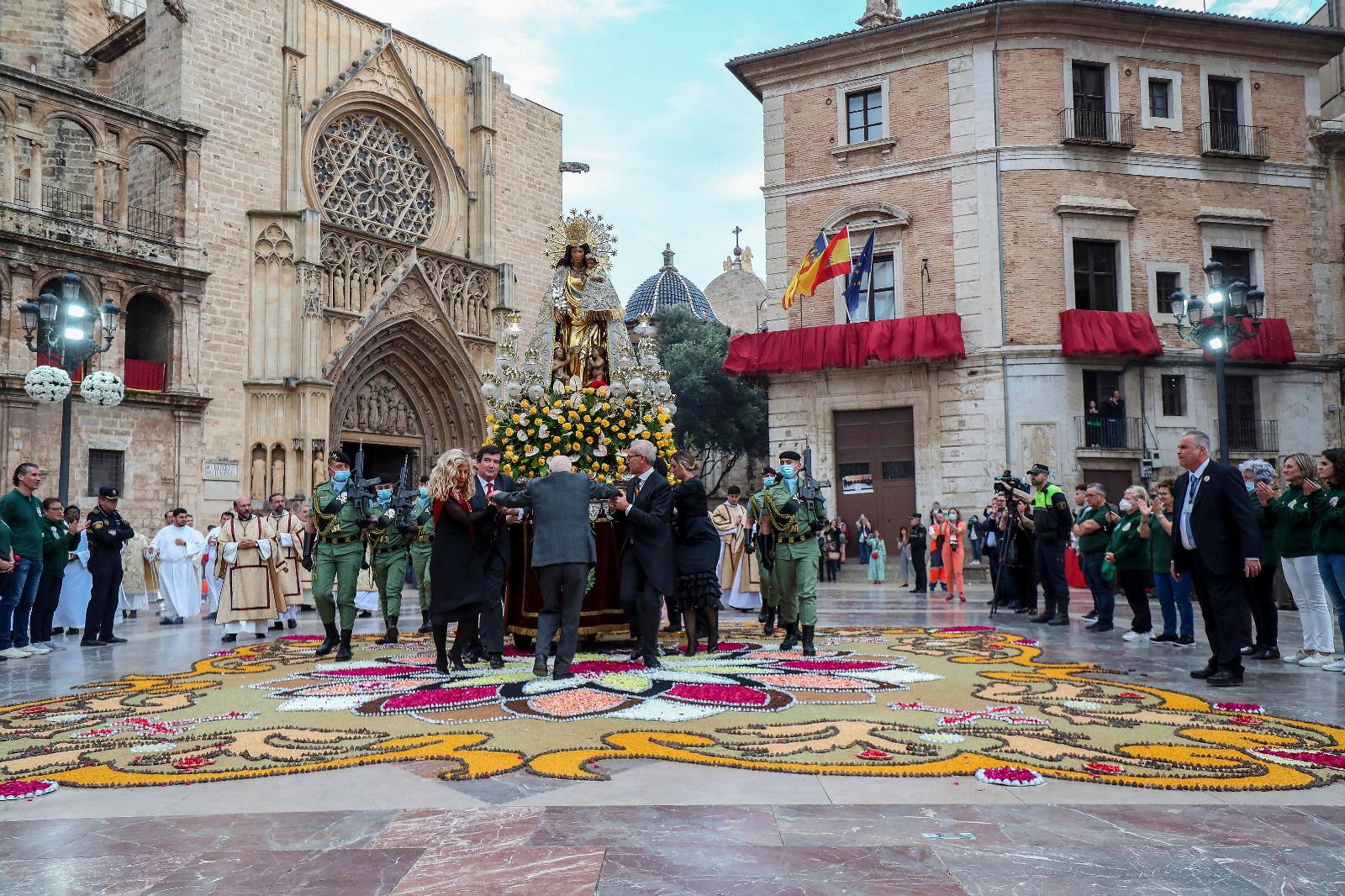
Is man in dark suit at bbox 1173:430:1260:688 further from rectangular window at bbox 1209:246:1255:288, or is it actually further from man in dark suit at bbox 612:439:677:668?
rectangular window at bbox 1209:246:1255:288

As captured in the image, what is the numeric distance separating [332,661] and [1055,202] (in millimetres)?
20124

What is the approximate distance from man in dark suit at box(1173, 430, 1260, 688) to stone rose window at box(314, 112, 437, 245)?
24.9 meters

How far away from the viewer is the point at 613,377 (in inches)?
435

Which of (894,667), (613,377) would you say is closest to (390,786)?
(894,667)

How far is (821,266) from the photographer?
2317 cm

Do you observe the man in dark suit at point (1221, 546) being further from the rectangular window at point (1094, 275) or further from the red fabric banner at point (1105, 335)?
the rectangular window at point (1094, 275)

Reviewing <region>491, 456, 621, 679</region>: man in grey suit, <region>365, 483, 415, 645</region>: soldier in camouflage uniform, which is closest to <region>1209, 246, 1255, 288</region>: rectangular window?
<region>365, 483, 415, 645</region>: soldier in camouflage uniform

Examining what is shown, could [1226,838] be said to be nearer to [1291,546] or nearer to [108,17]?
[1291,546]

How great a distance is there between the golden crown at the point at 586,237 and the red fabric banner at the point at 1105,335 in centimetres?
1513

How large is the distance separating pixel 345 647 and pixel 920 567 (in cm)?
1324

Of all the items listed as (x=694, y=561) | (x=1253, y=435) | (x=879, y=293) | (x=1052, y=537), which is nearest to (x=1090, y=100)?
(x=879, y=293)

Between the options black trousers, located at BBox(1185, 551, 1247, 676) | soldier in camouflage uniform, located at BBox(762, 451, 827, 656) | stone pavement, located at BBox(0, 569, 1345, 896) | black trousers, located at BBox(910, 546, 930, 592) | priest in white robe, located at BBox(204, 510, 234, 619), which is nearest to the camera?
stone pavement, located at BBox(0, 569, 1345, 896)

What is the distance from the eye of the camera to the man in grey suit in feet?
26.3

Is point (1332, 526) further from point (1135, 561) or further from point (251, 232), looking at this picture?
point (251, 232)
